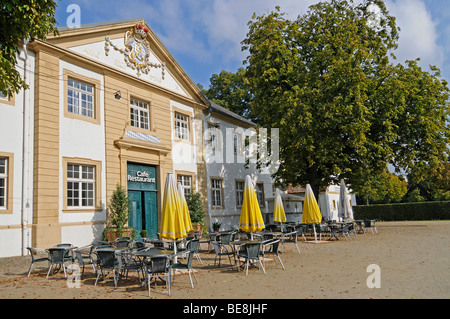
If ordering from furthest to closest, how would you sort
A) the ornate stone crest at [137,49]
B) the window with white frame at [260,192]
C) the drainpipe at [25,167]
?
the window with white frame at [260,192] → the ornate stone crest at [137,49] → the drainpipe at [25,167]

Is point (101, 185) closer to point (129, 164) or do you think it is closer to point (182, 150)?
point (129, 164)

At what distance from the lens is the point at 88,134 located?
1320 cm

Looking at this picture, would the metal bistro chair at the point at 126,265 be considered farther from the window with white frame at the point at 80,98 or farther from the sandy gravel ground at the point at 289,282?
the window with white frame at the point at 80,98

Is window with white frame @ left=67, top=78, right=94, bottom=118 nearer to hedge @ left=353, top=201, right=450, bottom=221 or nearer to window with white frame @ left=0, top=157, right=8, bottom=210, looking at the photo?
window with white frame @ left=0, top=157, right=8, bottom=210

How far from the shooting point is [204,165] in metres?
19.4

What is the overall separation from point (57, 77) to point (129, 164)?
448cm

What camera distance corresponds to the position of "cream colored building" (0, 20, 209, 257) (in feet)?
36.0

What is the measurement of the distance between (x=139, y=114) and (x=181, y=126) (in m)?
3.03

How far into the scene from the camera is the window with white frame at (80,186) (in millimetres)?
12359

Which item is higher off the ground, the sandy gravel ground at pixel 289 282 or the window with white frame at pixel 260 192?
the window with white frame at pixel 260 192

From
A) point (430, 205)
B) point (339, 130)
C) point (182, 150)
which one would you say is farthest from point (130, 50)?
point (430, 205)

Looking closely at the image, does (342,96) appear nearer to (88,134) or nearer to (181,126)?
(181,126)

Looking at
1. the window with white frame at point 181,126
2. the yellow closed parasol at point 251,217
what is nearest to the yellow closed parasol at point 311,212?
the yellow closed parasol at point 251,217

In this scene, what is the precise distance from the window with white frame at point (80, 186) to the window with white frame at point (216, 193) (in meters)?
8.00
